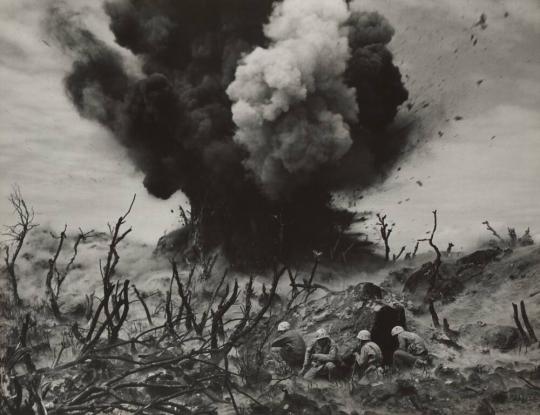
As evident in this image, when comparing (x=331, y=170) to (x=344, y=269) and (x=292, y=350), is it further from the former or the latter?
(x=292, y=350)

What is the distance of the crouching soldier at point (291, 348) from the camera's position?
6.94 meters

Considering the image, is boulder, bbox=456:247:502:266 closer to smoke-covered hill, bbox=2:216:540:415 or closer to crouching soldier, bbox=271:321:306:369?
smoke-covered hill, bbox=2:216:540:415

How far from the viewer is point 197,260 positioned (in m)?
8.74

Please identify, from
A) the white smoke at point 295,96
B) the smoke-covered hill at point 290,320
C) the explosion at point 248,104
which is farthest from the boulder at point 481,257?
the white smoke at point 295,96

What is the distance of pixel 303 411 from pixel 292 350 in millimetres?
1043

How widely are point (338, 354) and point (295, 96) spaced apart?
14.3ft

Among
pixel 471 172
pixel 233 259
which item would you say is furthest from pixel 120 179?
pixel 471 172

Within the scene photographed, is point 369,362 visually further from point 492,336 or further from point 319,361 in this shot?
point 492,336

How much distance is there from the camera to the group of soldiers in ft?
22.1

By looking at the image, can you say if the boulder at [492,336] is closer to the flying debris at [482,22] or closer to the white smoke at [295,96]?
the white smoke at [295,96]

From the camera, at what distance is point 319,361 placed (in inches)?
267

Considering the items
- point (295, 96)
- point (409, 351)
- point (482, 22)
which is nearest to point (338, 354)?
point (409, 351)

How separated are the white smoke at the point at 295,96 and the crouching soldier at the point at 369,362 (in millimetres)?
4004

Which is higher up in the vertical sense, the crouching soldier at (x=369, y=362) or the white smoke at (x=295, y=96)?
the white smoke at (x=295, y=96)
